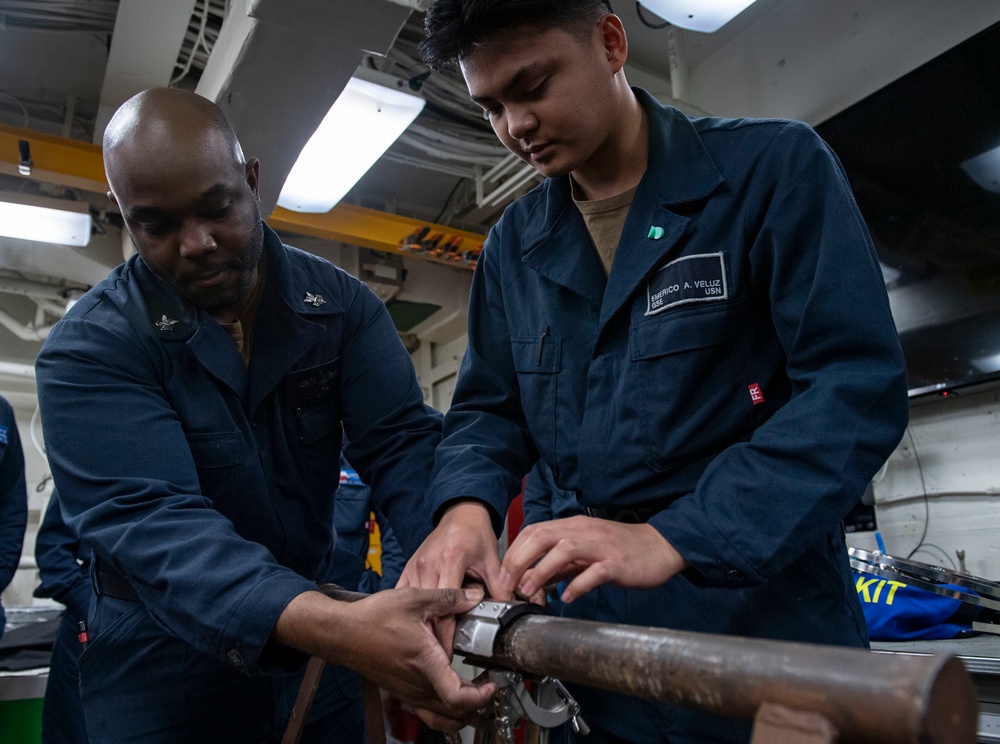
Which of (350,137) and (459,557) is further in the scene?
(350,137)

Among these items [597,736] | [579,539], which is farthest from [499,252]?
[597,736]

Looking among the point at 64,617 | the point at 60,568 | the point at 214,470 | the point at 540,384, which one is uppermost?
the point at 540,384

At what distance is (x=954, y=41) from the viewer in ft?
9.59

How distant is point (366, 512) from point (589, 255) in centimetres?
283

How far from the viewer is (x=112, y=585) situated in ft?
4.37

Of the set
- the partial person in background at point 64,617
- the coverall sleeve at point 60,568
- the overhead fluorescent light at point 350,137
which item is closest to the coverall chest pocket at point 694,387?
the overhead fluorescent light at point 350,137

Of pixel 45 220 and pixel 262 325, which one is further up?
pixel 45 220

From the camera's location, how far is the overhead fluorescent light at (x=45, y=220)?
4.01 metres

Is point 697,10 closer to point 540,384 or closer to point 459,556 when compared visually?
point 540,384

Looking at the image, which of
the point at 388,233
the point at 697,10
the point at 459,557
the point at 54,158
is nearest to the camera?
the point at 459,557

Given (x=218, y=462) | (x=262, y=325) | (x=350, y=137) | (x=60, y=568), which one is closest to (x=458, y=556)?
(x=218, y=462)

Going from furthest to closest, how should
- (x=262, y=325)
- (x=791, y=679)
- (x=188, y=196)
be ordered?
(x=262, y=325), (x=188, y=196), (x=791, y=679)

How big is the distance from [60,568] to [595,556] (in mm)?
3275

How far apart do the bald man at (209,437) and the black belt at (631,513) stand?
37cm
